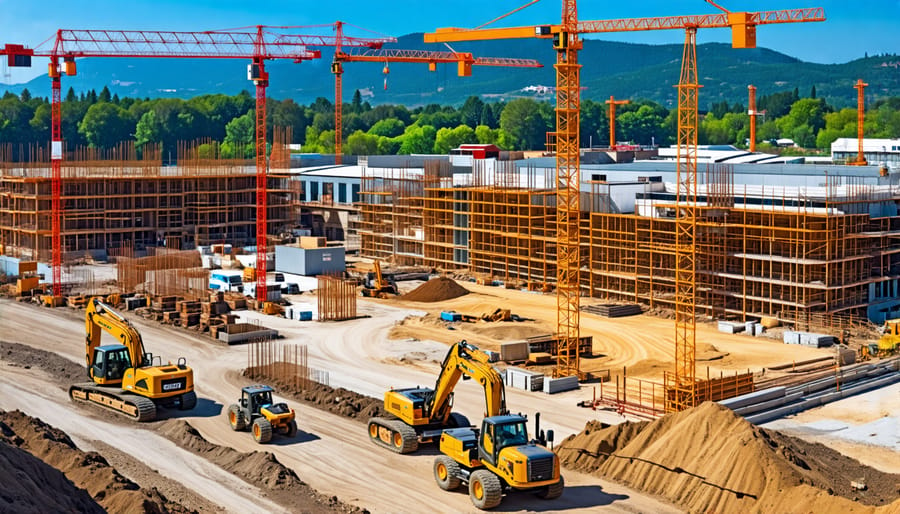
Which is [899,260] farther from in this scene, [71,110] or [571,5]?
[71,110]

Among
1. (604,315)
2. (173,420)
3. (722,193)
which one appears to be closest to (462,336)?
(604,315)

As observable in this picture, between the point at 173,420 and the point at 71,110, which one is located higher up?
the point at 71,110

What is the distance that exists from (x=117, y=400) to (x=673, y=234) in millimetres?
34171

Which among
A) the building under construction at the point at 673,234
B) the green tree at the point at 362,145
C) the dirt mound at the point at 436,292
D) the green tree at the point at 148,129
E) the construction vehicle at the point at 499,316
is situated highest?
the green tree at the point at 148,129

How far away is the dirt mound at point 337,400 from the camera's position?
4153 centimetres

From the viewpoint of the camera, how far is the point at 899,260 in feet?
212

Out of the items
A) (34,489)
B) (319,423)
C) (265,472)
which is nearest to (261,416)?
(319,423)

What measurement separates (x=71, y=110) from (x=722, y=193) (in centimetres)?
15021

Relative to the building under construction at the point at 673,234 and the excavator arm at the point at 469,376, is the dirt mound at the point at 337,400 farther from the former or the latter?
the building under construction at the point at 673,234

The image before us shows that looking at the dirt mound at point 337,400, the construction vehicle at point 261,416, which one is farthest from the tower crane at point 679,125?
the construction vehicle at point 261,416

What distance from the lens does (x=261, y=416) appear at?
3878 centimetres

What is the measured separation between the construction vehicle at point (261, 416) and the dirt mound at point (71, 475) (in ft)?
17.3

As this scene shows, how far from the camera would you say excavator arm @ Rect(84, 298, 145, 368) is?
42594mm

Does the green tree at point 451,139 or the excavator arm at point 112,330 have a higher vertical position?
the green tree at point 451,139
